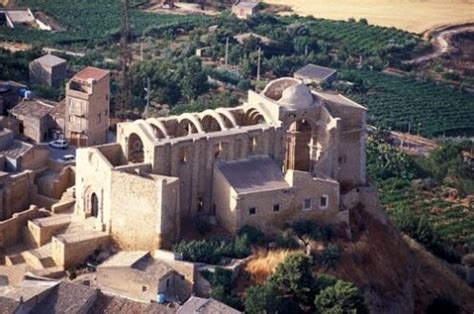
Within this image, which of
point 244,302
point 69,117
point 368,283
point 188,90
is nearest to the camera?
point 244,302

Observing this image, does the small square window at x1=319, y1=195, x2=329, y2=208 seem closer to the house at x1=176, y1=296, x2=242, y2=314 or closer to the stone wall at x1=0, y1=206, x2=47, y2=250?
the house at x1=176, y1=296, x2=242, y2=314

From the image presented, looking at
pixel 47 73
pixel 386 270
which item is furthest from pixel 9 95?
pixel 386 270

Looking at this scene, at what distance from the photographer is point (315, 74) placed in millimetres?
90500

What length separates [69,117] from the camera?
5603 centimetres

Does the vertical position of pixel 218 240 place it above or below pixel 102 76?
below

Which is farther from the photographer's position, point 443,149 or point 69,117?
point 443,149

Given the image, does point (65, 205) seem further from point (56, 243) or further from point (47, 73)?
point (47, 73)

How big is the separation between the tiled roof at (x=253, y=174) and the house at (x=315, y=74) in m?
39.6

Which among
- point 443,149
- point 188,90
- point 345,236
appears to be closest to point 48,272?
point 345,236

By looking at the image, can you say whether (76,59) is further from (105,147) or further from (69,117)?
(105,147)

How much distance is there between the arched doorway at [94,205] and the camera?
4786 cm

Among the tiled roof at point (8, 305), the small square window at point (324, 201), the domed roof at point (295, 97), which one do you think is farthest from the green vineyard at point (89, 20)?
the tiled roof at point (8, 305)

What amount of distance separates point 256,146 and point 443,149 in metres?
34.6

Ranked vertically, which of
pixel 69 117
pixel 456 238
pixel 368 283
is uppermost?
pixel 69 117
